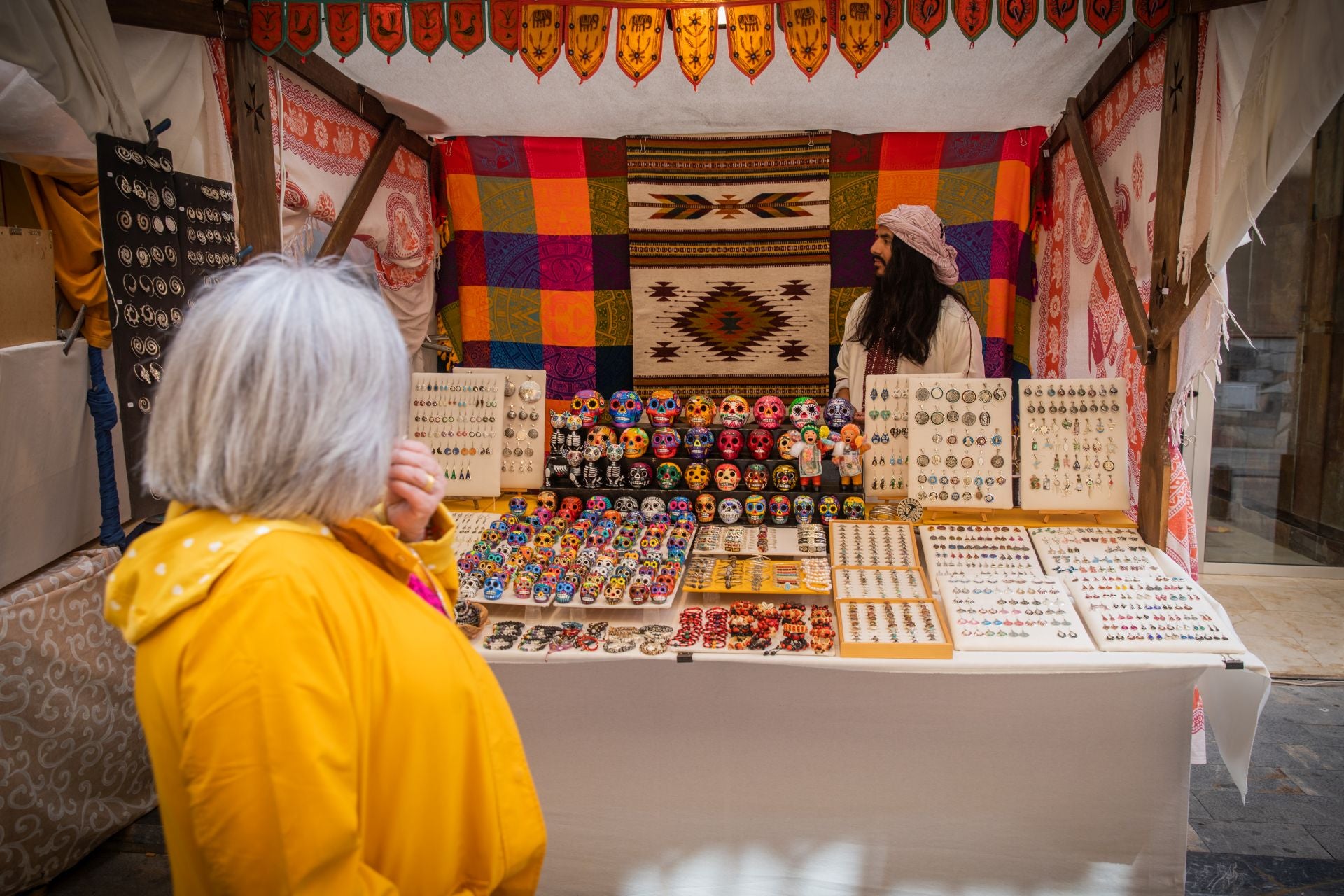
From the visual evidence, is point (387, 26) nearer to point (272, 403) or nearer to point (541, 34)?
point (541, 34)

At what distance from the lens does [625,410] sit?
335 centimetres

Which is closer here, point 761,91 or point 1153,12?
point 1153,12

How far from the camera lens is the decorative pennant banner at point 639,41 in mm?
3094

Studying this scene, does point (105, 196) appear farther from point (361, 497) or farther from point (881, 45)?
point (881, 45)

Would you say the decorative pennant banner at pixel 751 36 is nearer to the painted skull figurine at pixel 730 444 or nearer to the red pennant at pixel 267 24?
the painted skull figurine at pixel 730 444

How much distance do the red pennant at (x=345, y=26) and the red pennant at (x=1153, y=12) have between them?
2.48m

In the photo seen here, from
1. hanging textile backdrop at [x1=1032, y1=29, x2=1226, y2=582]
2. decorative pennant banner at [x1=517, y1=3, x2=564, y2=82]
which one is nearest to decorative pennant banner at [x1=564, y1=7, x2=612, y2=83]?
decorative pennant banner at [x1=517, y1=3, x2=564, y2=82]

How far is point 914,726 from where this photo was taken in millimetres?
2461

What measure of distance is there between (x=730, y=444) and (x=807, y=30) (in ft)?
4.74

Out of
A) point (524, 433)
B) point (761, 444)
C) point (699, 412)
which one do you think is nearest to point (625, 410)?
point (699, 412)

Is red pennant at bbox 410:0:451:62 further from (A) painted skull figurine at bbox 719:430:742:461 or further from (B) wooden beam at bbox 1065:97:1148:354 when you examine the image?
(B) wooden beam at bbox 1065:97:1148:354

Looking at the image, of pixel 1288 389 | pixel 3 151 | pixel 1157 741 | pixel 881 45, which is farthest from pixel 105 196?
pixel 1288 389

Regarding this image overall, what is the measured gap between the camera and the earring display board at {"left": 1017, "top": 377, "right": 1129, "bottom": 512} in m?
3.00

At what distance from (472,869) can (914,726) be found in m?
1.60
